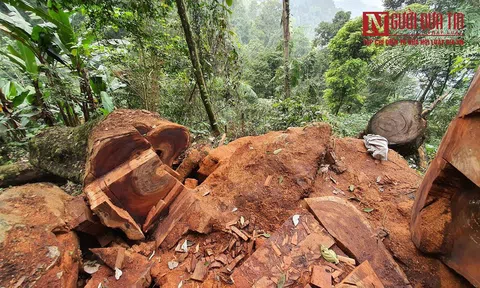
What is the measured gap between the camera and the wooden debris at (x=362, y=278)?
5.10ft

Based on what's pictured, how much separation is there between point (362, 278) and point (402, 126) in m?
3.70

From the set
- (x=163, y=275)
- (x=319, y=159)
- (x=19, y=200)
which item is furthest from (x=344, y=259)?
(x=19, y=200)

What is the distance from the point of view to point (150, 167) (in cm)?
231

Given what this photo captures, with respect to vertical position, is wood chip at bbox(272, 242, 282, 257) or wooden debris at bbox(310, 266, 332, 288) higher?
→ wood chip at bbox(272, 242, 282, 257)

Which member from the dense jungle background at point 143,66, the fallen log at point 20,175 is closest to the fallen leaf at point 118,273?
the fallen log at point 20,175

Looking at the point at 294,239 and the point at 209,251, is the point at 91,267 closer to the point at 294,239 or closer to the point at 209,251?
the point at 209,251

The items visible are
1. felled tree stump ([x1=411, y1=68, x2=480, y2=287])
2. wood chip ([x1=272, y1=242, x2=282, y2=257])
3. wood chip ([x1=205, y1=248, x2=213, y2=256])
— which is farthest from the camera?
wood chip ([x1=205, y1=248, x2=213, y2=256])

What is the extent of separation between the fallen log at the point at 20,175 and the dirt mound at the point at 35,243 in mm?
1123

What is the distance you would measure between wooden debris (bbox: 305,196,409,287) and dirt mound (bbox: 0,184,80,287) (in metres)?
2.40

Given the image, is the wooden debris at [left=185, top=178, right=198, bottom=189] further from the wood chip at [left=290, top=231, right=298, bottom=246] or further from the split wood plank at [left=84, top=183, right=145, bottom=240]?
the wood chip at [left=290, top=231, right=298, bottom=246]

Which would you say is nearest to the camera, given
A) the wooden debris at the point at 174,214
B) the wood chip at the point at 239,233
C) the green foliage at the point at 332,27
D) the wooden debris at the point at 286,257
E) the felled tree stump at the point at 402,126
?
the wooden debris at the point at 286,257

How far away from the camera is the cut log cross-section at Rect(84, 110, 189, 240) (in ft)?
6.84

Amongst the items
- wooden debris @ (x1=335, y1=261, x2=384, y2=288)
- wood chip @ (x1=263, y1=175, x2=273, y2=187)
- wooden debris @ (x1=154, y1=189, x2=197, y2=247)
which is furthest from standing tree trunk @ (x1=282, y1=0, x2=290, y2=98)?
wooden debris @ (x1=335, y1=261, x2=384, y2=288)

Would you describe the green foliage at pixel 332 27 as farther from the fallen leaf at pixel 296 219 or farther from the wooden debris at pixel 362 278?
the wooden debris at pixel 362 278
